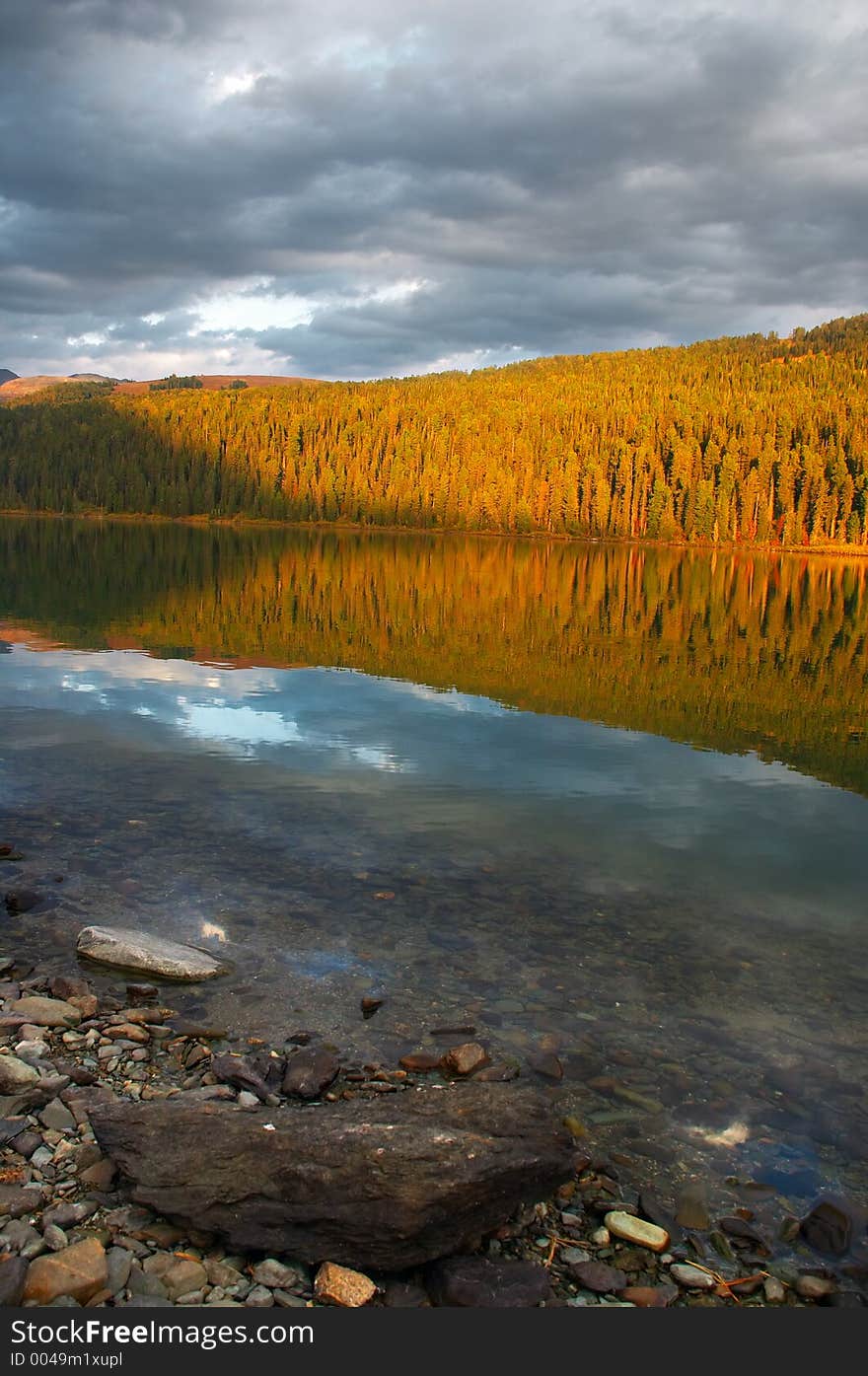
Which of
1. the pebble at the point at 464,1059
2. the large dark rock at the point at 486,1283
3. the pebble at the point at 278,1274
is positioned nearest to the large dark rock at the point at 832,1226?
the large dark rock at the point at 486,1283

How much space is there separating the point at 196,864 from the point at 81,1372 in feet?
29.5

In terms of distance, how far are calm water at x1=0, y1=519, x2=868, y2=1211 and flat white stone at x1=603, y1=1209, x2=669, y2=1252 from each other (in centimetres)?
83

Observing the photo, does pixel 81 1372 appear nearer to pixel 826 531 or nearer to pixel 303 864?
pixel 303 864

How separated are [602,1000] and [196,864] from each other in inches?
260

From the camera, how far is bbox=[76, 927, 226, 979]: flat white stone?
34.2 ft

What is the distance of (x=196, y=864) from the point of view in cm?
1402

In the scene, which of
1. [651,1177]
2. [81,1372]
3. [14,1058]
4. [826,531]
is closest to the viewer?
[81,1372]

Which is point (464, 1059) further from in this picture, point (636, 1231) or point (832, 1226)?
point (832, 1226)

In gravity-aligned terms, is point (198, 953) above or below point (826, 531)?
below

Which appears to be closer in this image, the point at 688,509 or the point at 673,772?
the point at 673,772

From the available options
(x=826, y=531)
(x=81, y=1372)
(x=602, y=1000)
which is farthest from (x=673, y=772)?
(x=826, y=531)

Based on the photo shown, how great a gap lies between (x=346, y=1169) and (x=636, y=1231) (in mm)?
2162

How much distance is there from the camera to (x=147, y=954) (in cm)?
1058

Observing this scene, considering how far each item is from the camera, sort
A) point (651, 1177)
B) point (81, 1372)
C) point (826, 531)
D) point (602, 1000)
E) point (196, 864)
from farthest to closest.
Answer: point (826, 531) → point (196, 864) → point (602, 1000) → point (651, 1177) → point (81, 1372)
